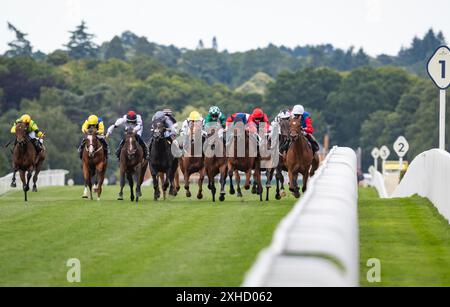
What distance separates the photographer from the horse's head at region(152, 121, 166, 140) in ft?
88.9

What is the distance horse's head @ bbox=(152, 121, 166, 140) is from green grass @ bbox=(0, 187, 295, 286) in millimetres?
3948

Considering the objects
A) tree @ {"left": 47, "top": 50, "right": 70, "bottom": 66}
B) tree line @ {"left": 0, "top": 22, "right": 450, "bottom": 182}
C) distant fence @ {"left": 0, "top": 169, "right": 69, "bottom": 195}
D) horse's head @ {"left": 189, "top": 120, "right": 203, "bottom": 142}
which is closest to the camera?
horse's head @ {"left": 189, "top": 120, "right": 203, "bottom": 142}

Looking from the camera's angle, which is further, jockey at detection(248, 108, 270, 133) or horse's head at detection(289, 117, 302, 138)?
jockey at detection(248, 108, 270, 133)

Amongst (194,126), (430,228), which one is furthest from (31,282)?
(194,126)

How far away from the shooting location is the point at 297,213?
8.75m

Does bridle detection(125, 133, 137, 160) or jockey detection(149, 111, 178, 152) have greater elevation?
jockey detection(149, 111, 178, 152)

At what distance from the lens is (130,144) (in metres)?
27.0

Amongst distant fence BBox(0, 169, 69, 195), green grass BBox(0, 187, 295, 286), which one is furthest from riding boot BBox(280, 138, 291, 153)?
distant fence BBox(0, 169, 69, 195)

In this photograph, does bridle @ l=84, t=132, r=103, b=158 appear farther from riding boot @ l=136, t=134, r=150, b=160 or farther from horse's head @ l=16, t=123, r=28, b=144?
horse's head @ l=16, t=123, r=28, b=144

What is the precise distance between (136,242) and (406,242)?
330cm

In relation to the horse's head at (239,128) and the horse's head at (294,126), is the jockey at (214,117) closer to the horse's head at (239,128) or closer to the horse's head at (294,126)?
the horse's head at (239,128)

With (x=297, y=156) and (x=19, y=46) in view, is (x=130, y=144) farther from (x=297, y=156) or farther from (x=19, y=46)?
(x=19, y=46)

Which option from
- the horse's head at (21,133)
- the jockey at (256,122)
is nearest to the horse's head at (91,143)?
the horse's head at (21,133)

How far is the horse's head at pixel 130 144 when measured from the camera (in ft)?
88.2
